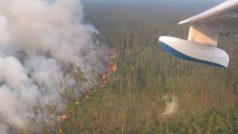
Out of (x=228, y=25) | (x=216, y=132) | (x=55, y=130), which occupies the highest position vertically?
(x=228, y=25)

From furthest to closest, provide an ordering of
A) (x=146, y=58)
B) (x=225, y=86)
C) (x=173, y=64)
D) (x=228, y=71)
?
(x=146, y=58) → (x=173, y=64) → (x=228, y=71) → (x=225, y=86)

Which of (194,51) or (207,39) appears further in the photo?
(194,51)

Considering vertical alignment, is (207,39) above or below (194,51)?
above

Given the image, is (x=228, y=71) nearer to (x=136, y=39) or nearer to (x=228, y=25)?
(x=136, y=39)

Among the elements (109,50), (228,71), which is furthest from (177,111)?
(109,50)

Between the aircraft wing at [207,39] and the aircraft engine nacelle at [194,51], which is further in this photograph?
the aircraft engine nacelle at [194,51]

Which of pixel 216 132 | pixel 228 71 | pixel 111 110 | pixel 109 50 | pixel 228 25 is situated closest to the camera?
pixel 228 25

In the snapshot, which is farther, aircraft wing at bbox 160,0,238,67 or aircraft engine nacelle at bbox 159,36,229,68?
aircraft engine nacelle at bbox 159,36,229,68

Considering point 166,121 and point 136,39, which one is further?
point 136,39
